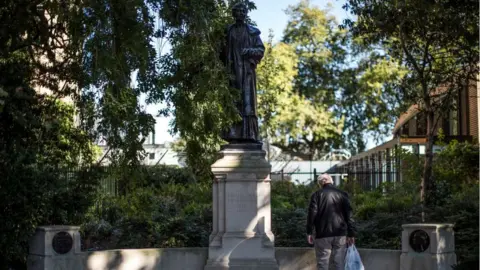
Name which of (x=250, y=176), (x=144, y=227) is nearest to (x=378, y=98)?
(x=144, y=227)

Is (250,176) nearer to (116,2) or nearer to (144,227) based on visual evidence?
(116,2)

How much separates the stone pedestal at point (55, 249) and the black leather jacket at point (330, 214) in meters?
3.84

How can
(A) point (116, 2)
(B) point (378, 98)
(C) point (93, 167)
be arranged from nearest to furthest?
(A) point (116, 2) → (C) point (93, 167) → (B) point (378, 98)

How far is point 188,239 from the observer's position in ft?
57.5

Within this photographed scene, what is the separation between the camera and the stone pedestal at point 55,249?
44.1ft

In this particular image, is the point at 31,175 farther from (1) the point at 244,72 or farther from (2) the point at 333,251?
(2) the point at 333,251

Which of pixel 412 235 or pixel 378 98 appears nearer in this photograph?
pixel 412 235

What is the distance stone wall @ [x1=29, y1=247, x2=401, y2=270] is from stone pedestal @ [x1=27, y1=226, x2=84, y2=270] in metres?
0.02

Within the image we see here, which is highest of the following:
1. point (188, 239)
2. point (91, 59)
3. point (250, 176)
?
point (91, 59)

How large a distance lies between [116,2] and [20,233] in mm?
3922

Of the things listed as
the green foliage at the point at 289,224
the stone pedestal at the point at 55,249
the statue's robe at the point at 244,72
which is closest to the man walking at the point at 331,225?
the statue's robe at the point at 244,72

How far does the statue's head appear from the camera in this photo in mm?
14609

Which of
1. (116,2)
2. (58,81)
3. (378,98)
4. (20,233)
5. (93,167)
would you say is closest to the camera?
(116,2)

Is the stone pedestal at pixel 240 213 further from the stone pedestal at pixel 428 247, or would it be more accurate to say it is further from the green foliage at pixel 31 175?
the green foliage at pixel 31 175
